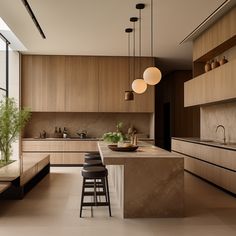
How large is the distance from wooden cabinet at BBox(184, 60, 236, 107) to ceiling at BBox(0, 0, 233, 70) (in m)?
1.00

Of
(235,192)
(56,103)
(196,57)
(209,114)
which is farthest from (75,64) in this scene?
(235,192)

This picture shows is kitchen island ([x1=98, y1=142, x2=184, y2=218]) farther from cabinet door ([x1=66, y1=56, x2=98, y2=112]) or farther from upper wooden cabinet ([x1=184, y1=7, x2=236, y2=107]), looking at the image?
cabinet door ([x1=66, y1=56, x2=98, y2=112])

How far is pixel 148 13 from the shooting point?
5348 mm

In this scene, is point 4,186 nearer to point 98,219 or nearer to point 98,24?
point 98,219

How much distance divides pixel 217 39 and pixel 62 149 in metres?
4.83

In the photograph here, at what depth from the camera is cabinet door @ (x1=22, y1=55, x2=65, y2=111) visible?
28.3ft

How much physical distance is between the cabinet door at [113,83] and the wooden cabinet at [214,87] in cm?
191

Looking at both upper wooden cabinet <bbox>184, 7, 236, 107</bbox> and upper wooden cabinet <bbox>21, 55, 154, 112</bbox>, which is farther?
upper wooden cabinet <bbox>21, 55, 154, 112</bbox>

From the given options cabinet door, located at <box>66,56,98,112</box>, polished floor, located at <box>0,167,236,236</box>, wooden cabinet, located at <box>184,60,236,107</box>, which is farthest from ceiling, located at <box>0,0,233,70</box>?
polished floor, located at <box>0,167,236,236</box>

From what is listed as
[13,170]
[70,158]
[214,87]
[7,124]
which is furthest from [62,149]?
[214,87]

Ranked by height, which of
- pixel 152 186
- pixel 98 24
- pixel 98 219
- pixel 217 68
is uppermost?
pixel 98 24

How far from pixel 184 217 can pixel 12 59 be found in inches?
254

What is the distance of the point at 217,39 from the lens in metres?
5.99

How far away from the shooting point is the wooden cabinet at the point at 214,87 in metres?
5.19
